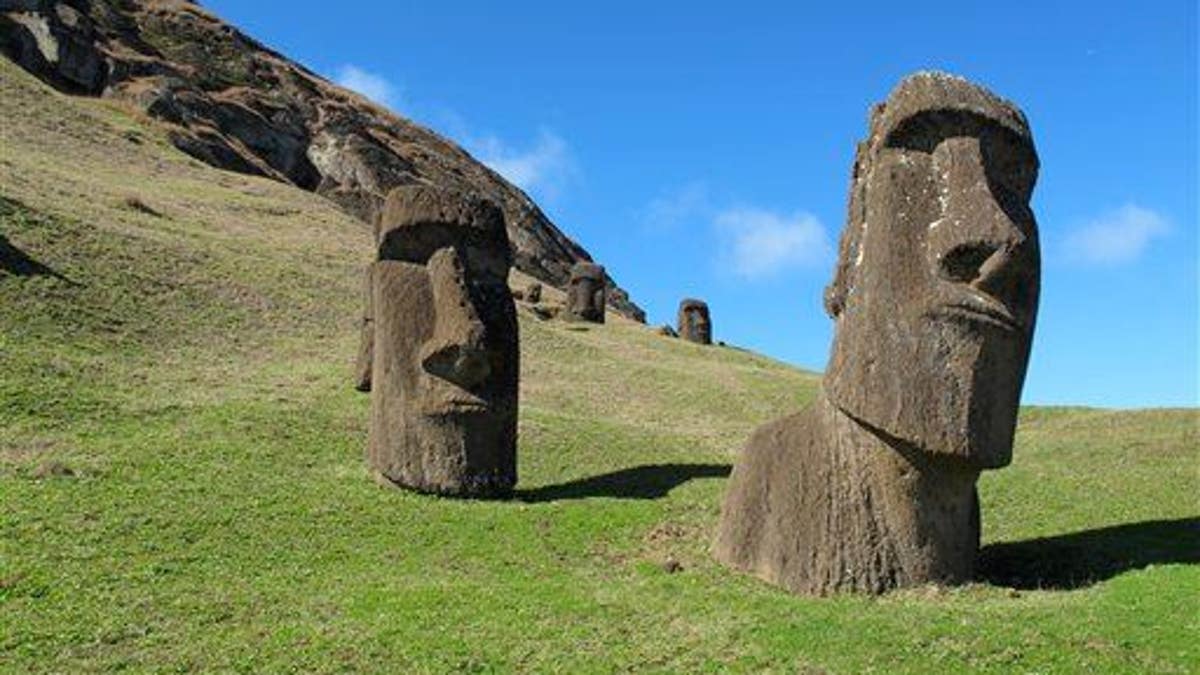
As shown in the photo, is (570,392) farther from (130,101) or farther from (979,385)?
(130,101)

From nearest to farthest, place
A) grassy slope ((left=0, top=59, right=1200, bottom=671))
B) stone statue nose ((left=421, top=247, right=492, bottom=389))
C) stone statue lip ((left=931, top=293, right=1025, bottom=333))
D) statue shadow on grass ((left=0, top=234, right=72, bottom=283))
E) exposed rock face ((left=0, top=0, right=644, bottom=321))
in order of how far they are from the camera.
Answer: grassy slope ((left=0, top=59, right=1200, bottom=671)), stone statue lip ((left=931, top=293, right=1025, bottom=333)), stone statue nose ((left=421, top=247, right=492, bottom=389)), statue shadow on grass ((left=0, top=234, right=72, bottom=283)), exposed rock face ((left=0, top=0, right=644, bottom=321))

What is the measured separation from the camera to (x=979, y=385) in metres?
11.4

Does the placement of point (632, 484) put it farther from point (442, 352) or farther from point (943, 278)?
point (943, 278)

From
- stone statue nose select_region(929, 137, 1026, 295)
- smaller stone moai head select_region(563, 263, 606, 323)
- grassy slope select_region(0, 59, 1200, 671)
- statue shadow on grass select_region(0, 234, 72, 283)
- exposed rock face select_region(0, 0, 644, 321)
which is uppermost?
exposed rock face select_region(0, 0, 644, 321)

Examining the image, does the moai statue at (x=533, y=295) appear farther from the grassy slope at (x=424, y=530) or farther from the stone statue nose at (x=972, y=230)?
the stone statue nose at (x=972, y=230)

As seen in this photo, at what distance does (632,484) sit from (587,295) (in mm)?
32123

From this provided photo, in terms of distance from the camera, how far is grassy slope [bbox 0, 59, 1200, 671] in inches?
407

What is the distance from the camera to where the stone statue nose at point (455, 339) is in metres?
17.3

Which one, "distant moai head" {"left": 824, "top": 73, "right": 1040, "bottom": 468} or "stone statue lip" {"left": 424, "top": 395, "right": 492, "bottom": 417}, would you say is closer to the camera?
"distant moai head" {"left": 824, "top": 73, "right": 1040, "bottom": 468}

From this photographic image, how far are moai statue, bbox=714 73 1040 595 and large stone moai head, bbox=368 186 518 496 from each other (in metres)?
6.11

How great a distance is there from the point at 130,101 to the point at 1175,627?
7204 cm

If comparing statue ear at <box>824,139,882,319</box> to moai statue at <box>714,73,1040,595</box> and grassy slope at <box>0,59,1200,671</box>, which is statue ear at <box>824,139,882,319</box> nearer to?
moai statue at <box>714,73,1040,595</box>

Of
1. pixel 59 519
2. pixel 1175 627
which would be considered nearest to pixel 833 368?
pixel 1175 627

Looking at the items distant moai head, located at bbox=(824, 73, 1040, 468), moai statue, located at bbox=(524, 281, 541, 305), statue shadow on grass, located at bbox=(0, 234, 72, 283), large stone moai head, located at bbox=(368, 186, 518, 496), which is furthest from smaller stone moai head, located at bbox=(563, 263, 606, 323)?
Answer: distant moai head, located at bbox=(824, 73, 1040, 468)
